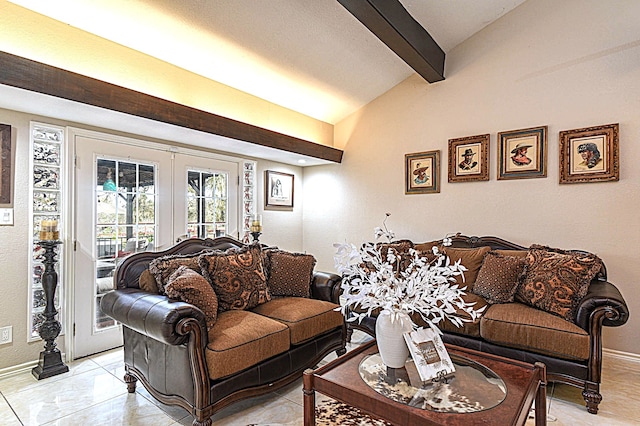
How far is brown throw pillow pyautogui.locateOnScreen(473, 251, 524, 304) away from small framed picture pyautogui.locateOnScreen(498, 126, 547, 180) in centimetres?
96

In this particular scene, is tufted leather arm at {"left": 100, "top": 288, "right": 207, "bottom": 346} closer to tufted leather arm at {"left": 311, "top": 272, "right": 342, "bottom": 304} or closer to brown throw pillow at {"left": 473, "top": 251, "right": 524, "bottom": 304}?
tufted leather arm at {"left": 311, "top": 272, "right": 342, "bottom": 304}

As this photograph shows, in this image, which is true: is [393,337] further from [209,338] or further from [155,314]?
[155,314]

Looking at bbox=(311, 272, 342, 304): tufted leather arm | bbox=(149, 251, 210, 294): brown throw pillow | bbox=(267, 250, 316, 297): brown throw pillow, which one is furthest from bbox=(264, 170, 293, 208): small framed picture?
bbox=(149, 251, 210, 294): brown throw pillow

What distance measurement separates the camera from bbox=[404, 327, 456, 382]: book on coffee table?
68.3 inches

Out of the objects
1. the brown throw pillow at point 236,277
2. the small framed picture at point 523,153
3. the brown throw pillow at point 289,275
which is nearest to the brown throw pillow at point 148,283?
the brown throw pillow at point 236,277

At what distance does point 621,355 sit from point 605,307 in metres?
1.23

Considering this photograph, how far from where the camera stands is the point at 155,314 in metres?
1.97

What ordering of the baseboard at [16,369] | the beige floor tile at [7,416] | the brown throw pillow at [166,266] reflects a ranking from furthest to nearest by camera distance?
the baseboard at [16,369] < the brown throw pillow at [166,266] < the beige floor tile at [7,416]

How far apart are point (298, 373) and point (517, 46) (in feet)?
12.1

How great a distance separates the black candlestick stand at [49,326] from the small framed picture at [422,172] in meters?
3.51

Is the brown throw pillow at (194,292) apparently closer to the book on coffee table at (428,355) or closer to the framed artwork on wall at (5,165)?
the book on coffee table at (428,355)

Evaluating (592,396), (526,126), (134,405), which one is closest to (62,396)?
(134,405)

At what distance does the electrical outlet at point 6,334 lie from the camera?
8.76 feet

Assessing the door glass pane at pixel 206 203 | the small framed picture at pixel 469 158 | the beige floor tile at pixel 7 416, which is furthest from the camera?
the door glass pane at pixel 206 203
